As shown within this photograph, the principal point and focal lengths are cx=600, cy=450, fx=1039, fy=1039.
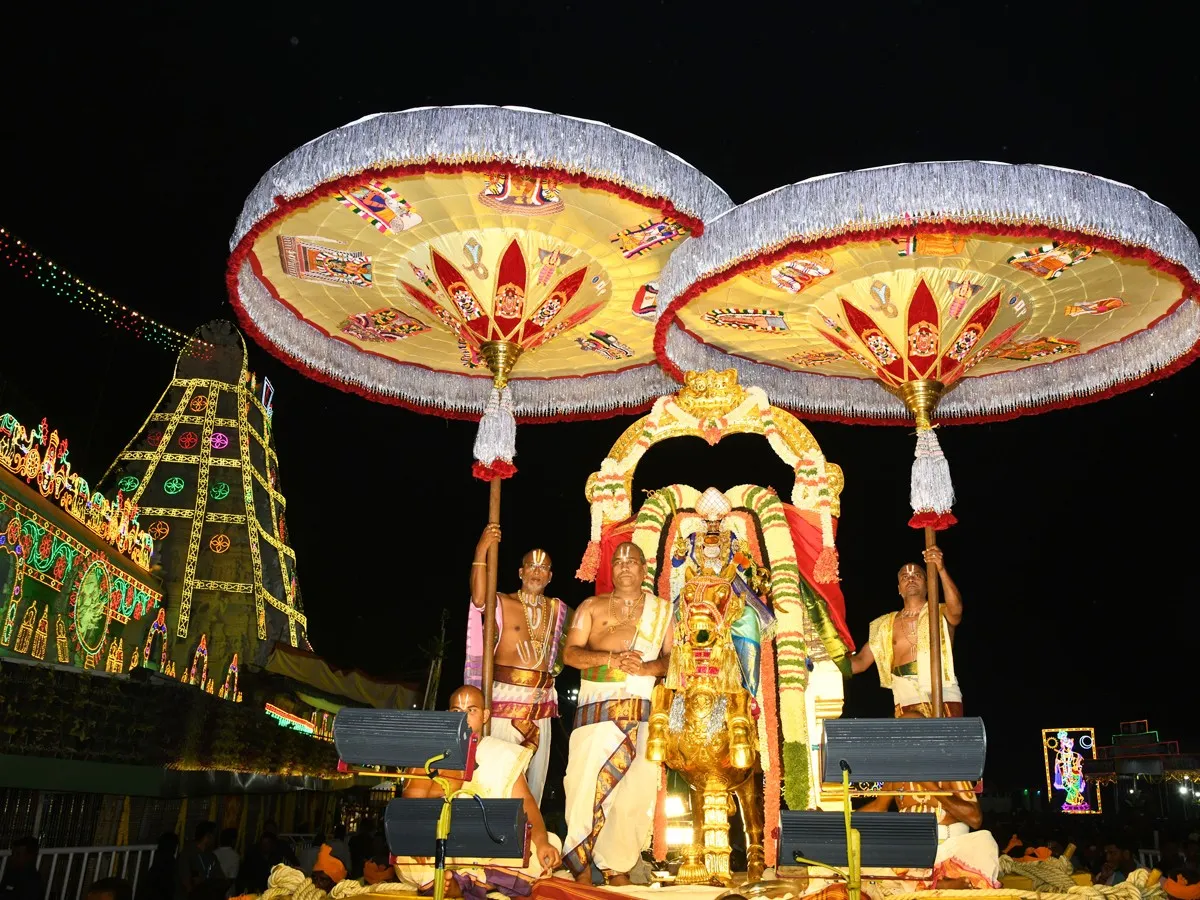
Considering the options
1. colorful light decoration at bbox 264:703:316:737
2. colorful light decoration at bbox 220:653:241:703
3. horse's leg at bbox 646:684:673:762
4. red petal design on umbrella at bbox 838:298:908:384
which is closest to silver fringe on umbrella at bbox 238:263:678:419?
red petal design on umbrella at bbox 838:298:908:384

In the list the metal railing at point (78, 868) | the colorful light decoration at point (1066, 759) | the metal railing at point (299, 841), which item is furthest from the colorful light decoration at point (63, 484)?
the colorful light decoration at point (1066, 759)

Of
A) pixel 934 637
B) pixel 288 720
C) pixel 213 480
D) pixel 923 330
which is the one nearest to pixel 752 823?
pixel 934 637

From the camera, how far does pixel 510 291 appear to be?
27.6 feet

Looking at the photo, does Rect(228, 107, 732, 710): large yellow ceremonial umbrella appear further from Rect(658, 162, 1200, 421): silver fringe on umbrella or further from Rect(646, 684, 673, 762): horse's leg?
Rect(646, 684, 673, 762): horse's leg

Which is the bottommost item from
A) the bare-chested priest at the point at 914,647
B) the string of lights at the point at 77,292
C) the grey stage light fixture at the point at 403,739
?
the grey stage light fixture at the point at 403,739

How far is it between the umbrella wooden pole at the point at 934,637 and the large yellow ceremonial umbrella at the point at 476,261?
3.21 meters

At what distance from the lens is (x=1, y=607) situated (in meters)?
19.0

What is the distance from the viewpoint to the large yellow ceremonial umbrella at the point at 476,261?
6.79 m

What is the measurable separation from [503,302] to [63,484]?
52.3ft

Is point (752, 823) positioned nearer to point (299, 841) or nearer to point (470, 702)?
point (470, 702)

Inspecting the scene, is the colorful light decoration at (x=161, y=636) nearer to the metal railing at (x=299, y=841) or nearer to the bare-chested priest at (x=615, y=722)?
the metal railing at (x=299, y=841)

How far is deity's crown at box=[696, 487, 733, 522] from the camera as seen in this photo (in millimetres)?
8586

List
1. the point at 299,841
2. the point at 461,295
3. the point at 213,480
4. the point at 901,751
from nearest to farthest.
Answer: the point at 901,751, the point at 461,295, the point at 299,841, the point at 213,480

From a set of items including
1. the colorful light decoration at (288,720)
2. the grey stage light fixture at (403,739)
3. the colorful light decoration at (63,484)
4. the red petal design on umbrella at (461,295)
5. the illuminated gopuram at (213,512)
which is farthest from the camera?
the illuminated gopuram at (213,512)
